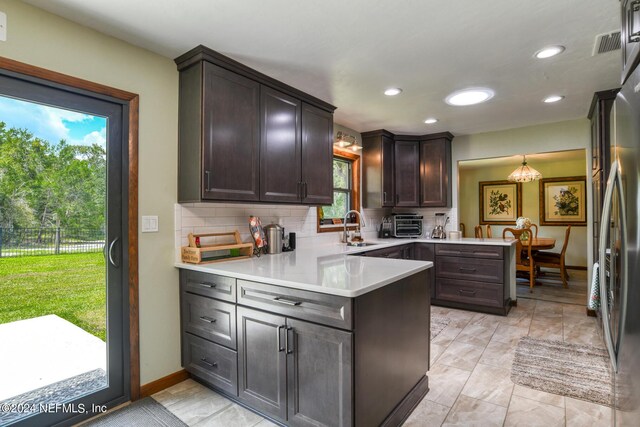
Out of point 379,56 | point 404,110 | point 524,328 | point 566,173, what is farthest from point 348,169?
point 566,173

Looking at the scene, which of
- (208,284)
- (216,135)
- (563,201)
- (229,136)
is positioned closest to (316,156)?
(229,136)

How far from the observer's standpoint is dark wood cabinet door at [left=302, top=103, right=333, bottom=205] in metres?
3.05

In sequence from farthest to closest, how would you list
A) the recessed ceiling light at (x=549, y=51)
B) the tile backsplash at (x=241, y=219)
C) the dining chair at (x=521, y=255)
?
the dining chair at (x=521, y=255)
the tile backsplash at (x=241, y=219)
the recessed ceiling light at (x=549, y=51)

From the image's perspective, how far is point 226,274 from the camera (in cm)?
208

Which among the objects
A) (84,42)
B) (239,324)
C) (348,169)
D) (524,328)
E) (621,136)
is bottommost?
(524,328)

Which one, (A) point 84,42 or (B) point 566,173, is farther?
(B) point 566,173

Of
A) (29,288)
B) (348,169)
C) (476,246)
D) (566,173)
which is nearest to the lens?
(29,288)

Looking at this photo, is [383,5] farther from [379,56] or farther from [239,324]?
[239,324]

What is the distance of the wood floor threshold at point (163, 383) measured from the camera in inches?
87.9

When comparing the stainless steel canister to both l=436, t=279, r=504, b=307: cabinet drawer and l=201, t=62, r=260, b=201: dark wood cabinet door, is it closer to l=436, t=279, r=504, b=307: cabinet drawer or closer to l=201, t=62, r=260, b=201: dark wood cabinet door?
l=201, t=62, r=260, b=201: dark wood cabinet door

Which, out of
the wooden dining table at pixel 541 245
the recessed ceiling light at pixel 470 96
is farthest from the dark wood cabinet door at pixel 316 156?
the wooden dining table at pixel 541 245

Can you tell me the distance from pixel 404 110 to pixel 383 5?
195 cm

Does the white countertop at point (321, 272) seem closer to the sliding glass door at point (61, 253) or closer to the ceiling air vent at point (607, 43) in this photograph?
the sliding glass door at point (61, 253)

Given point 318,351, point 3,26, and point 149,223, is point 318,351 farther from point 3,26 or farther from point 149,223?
point 3,26
